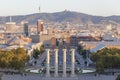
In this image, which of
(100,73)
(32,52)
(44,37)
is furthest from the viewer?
(44,37)

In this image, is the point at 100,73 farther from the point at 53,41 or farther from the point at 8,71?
the point at 53,41

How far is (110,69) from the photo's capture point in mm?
66562

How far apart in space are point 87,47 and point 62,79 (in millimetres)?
41922

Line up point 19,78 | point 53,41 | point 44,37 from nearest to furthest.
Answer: point 19,78 < point 53,41 < point 44,37

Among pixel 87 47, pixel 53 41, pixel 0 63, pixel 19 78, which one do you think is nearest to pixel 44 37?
pixel 53 41

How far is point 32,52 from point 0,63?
28.6m

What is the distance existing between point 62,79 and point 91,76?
5.03 metres

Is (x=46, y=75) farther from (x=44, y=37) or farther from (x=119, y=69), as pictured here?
(x=44, y=37)

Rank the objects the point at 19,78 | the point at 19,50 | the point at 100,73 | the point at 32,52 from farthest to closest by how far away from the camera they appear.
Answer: the point at 32,52
the point at 19,50
the point at 100,73
the point at 19,78

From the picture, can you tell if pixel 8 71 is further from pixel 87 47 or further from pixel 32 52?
pixel 87 47

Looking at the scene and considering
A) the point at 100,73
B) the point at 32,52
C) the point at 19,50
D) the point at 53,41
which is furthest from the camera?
the point at 53,41

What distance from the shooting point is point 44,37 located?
144625mm

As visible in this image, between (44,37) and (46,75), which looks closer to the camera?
(46,75)

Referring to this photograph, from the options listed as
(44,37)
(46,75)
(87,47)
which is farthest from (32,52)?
(44,37)
